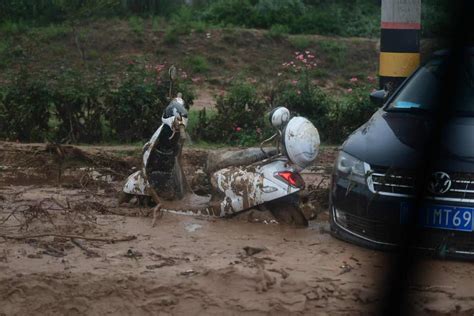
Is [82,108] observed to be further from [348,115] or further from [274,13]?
[274,13]

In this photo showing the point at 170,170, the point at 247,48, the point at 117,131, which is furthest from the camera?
the point at 247,48

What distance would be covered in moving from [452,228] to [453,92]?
1625mm

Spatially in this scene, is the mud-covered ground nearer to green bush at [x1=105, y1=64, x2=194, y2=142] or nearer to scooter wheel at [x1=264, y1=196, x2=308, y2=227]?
scooter wheel at [x1=264, y1=196, x2=308, y2=227]

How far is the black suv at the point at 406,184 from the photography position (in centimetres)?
620

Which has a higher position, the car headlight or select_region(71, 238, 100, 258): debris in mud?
the car headlight

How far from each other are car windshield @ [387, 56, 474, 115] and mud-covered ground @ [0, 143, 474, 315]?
3.78ft

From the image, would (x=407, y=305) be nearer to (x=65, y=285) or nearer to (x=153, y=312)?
(x=153, y=312)

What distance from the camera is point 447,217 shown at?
6180 mm

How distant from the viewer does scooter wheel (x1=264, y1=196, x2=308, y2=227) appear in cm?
729

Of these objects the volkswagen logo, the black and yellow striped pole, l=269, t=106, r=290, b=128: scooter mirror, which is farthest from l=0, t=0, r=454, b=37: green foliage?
the volkswagen logo

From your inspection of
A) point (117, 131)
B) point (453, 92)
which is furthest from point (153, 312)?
point (117, 131)

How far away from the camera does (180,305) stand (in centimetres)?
564

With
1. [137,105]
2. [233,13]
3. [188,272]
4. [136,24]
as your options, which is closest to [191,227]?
[188,272]

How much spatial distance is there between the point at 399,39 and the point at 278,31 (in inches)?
498
